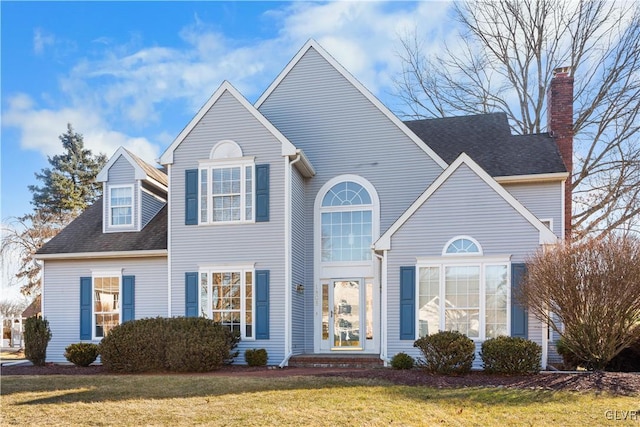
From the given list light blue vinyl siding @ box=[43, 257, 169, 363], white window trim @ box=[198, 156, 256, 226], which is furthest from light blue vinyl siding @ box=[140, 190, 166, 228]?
white window trim @ box=[198, 156, 256, 226]

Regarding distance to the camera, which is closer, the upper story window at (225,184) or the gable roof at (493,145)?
the upper story window at (225,184)

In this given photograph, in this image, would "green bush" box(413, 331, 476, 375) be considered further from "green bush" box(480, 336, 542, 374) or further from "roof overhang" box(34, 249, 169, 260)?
"roof overhang" box(34, 249, 169, 260)

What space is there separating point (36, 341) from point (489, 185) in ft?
42.6

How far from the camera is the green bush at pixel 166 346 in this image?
12500 mm

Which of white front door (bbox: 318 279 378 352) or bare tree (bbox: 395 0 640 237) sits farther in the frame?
bare tree (bbox: 395 0 640 237)

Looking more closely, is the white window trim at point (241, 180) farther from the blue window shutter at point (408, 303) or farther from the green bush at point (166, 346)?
the blue window shutter at point (408, 303)

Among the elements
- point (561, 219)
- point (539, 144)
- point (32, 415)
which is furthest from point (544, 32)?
point (32, 415)

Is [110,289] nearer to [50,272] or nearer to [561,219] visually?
[50,272]

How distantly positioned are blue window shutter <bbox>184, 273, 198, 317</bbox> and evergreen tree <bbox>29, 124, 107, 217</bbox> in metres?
21.4

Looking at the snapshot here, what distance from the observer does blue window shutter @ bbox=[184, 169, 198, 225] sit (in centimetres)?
1477

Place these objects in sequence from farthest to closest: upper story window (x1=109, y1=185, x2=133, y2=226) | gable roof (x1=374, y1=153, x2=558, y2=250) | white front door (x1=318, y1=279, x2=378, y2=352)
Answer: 1. upper story window (x1=109, y1=185, x2=133, y2=226)
2. white front door (x1=318, y1=279, x2=378, y2=352)
3. gable roof (x1=374, y1=153, x2=558, y2=250)

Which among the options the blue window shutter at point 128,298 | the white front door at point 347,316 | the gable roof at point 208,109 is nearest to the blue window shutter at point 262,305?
the white front door at point 347,316

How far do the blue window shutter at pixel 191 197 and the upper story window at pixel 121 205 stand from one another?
2.80 meters

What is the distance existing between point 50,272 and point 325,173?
353 inches
